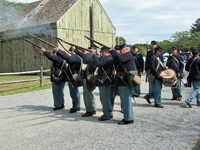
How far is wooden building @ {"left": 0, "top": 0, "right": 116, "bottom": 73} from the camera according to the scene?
661 inches

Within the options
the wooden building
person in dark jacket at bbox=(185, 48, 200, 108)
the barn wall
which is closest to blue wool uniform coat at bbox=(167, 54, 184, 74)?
person in dark jacket at bbox=(185, 48, 200, 108)

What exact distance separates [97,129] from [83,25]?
49.4ft

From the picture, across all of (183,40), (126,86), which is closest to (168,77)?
(126,86)

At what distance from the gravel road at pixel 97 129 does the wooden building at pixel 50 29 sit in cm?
1087

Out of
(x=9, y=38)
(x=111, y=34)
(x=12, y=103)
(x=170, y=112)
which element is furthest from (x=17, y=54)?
(x=170, y=112)

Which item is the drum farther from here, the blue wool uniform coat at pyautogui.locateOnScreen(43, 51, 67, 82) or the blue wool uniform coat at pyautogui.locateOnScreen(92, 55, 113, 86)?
the blue wool uniform coat at pyautogui.locateOnScreen(43, 51, 67, 82)

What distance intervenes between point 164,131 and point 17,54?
18396mm

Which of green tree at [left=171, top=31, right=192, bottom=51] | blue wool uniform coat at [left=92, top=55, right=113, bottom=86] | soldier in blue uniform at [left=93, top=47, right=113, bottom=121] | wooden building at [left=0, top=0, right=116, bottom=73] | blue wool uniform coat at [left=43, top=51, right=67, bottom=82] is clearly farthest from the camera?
green tree at [left=171, top=31, right=192, bottom=51]

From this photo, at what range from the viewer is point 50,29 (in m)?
17.3

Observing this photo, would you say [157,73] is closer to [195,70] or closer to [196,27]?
[195,70]

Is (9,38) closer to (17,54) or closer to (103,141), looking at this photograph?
(17,54)

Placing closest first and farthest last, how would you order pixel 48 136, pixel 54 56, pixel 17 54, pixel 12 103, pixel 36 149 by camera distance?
pixel 36 149, pixel 48 136, pixel 54 56, pixel 12 103, pixel 17 54

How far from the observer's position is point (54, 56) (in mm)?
6664

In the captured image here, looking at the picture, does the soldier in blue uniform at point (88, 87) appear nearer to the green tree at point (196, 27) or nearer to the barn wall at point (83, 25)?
the barn wall at point (83, 25)
